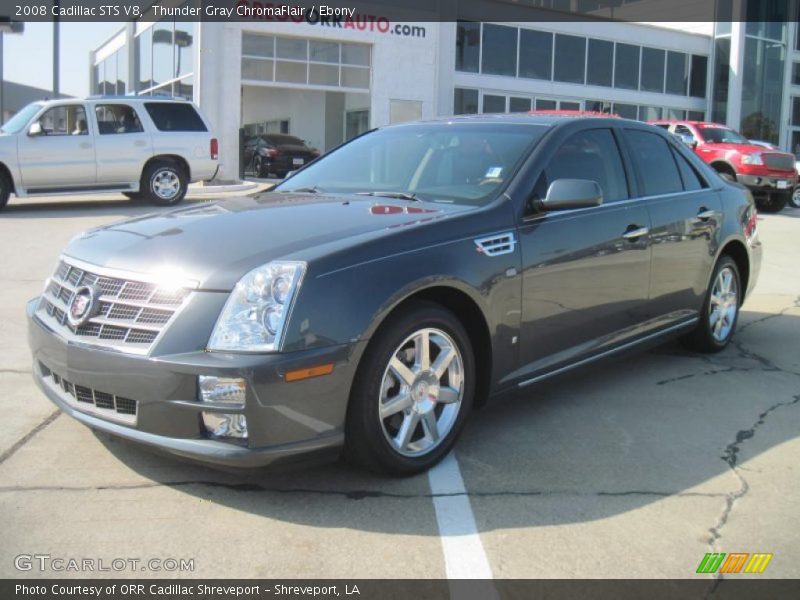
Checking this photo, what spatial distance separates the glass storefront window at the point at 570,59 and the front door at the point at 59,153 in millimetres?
18487

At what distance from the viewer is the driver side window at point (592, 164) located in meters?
4.55

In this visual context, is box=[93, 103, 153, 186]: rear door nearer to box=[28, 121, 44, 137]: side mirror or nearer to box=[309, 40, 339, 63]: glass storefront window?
box=[28, 121, 44, 137]: side mirror

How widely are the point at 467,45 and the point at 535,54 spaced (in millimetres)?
2933

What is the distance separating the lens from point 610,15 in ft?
98.6

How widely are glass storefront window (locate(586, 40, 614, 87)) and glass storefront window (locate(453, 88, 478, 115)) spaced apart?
5.04 metres

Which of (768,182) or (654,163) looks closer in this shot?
(654,163)

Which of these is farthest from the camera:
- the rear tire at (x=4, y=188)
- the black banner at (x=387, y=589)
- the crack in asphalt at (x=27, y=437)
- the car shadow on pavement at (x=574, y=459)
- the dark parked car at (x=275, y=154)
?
the dark parked car at (x=275, y=154)

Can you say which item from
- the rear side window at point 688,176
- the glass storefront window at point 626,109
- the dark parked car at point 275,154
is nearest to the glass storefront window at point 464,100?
the dark parked car at point 275,154

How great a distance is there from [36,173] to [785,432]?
12.9 m

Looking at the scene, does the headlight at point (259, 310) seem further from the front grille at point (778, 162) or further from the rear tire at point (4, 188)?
the front grille at point (778, 162)

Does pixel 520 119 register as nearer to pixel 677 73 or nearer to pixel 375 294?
pixel 375 294

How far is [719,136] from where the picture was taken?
19219 mm

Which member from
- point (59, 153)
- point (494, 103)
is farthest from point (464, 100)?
point (59, 153)

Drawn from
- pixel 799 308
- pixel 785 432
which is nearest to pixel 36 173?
pixel 799 308
